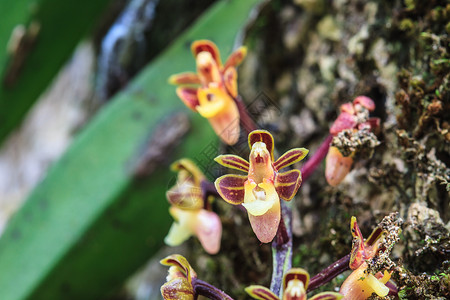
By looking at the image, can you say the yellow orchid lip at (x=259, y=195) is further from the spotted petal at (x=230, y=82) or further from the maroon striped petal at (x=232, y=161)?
the spotted petal at (x=230, y=82)

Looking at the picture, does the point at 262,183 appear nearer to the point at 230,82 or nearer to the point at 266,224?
the point at 266,224

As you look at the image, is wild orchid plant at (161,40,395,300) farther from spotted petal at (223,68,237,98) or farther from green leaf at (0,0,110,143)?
green leaf at (0,0,110,143)

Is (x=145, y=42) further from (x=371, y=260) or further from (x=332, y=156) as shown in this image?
(x=371, y=260)

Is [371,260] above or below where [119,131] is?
below

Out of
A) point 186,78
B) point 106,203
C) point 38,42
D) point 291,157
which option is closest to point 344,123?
point 291,157

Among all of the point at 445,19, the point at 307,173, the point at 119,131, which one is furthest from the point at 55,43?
the point at 445,19

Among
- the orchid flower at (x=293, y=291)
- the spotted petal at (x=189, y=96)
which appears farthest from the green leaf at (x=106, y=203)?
the orchid flower at (x=293, y=291)
